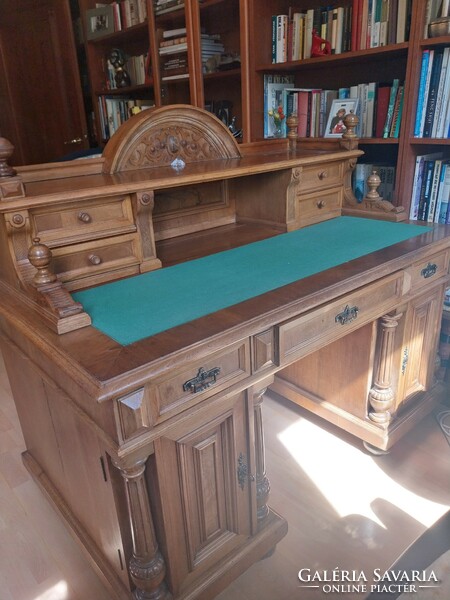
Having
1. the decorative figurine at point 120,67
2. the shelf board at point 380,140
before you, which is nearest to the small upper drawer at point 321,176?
the shelf board at point 380,140

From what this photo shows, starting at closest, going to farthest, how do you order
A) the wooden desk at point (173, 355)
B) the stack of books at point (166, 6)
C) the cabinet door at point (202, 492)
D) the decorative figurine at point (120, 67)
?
the wooden desk at point (173, 355) → the cabinet door at point (202, 492) → the stack of books at point (166, 6) → the decorative figurine at point (120, 67)

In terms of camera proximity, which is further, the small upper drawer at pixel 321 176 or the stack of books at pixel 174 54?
the stack of books at pixel 174 54

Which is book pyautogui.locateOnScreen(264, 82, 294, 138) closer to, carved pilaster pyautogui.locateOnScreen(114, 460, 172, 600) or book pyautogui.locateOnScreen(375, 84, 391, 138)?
book pyautogui.locateOnScreen(375, 84, 391, 138)

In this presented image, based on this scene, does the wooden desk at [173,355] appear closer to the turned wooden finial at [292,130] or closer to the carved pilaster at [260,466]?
the carved pilaster at [260,466]

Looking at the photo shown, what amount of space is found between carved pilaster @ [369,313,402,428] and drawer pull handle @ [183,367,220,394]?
2.58 ft

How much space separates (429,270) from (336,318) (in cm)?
54

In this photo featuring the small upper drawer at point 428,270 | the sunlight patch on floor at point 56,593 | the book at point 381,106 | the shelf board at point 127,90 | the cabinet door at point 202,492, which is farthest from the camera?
the shelf board at point 127,90

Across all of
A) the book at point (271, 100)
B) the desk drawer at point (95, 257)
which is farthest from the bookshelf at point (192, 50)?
the desk drawer at point (95, 257)

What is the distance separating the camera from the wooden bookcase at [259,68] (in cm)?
179

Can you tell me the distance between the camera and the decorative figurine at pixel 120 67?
2.98 meters

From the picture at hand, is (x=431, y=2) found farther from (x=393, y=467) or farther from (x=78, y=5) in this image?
(x=78, y=5)

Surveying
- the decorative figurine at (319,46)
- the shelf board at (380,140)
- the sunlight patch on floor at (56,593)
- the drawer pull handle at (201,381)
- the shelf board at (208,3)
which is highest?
the shelf board at (208,3)

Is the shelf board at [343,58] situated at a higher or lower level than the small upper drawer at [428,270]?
higher

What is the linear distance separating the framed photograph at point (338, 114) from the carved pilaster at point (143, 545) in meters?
1.63
